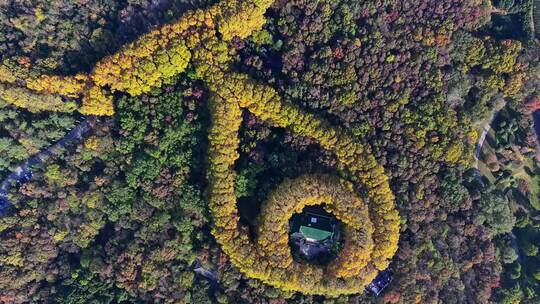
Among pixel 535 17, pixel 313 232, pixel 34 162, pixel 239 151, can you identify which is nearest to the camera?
pixel 313 232

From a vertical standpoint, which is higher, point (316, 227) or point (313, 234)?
point (316, 227)

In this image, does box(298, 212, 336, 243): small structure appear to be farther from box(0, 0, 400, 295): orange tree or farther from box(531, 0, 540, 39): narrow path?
box(531, 0, 540, 39): narrow path

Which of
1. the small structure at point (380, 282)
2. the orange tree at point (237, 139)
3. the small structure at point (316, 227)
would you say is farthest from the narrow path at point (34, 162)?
the small structure at point (380, 282)

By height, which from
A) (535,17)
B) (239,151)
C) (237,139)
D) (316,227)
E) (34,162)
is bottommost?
(316,227)

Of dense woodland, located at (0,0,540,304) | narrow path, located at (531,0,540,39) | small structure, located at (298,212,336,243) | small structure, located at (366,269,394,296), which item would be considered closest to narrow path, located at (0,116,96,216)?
dense woodland, located at (0,0,540,304)

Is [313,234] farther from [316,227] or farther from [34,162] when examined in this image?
[34,162]

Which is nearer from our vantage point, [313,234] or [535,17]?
[313,234]

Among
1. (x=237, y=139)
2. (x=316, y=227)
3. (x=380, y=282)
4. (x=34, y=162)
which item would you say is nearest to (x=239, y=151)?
(x=237, y=139)

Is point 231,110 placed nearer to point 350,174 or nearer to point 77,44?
point 350,174
